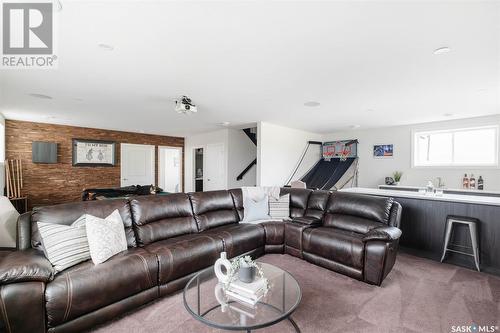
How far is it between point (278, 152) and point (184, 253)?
14.4ft

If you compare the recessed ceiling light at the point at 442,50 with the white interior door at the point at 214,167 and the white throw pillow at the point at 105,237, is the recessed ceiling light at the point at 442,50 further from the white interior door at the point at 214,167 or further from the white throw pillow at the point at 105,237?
the white interior door at the point at 214,167

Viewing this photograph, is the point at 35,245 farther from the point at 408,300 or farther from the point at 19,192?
the point at 19,192

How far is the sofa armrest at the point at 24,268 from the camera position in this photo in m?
1.47

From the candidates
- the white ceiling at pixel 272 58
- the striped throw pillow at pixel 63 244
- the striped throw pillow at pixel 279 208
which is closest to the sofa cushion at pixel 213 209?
the striped throw pillow at pixel 279 208

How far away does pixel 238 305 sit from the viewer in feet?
5.38

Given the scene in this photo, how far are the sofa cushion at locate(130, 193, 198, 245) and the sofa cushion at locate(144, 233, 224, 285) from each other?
5.2 inches

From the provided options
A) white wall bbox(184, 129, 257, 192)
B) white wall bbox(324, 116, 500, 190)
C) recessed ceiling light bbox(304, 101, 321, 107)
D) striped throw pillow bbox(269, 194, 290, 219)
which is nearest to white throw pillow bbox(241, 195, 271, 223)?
striped throw pillow bbox(269, 194, 290, 219)

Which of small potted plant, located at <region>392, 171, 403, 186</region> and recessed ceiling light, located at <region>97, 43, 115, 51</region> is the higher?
recessed ceiling light, located at <region>97, 43, 115, 51</region>

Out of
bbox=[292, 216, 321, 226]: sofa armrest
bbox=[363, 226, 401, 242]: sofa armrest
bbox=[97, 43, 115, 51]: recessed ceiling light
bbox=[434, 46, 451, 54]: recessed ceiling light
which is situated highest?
bbox=[97, 43, 115, 51]: recessed ceiling light

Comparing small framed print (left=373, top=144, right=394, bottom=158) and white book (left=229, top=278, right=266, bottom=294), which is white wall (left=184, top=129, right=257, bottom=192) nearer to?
small framed print (left=373, top=144, right=394, bottom=158)

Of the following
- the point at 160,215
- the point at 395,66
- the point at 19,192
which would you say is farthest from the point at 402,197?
the point at 19,192

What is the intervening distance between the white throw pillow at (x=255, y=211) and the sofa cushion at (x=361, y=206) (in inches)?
37.6

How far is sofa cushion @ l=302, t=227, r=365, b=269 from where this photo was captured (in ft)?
8.37

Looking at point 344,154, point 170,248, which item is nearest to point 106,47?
point 170,248
